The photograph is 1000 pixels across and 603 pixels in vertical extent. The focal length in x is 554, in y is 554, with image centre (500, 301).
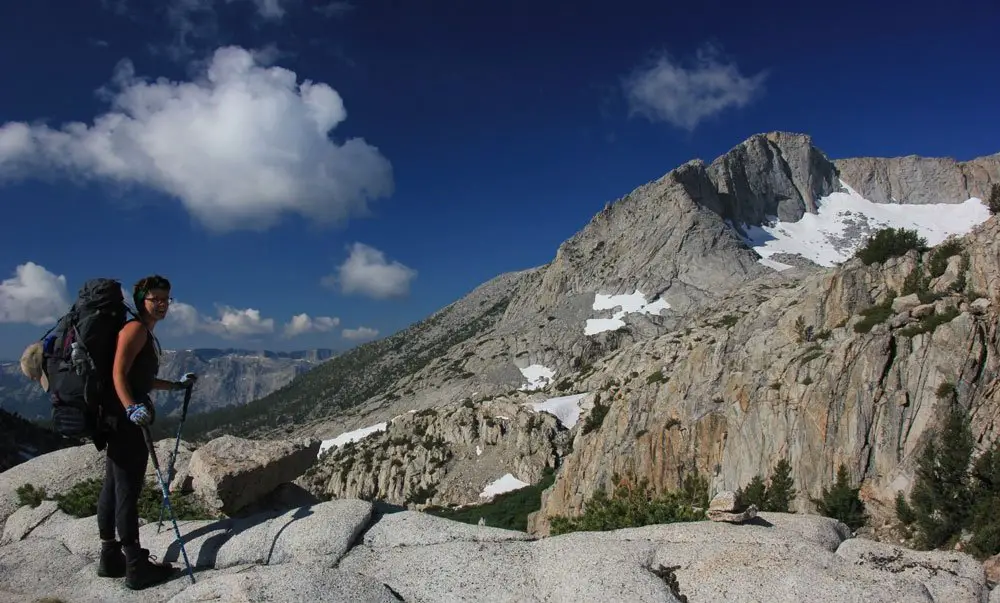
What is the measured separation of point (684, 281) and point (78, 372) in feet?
489

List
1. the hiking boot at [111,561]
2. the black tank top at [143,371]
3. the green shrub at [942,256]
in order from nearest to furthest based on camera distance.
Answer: the black tank top at [143,371]
the hiking boot at [111,561]
the green shrub at [942,256]

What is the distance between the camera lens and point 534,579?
26.5 ft

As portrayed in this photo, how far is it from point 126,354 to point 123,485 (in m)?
2.11

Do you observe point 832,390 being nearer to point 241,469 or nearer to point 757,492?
point 757,492

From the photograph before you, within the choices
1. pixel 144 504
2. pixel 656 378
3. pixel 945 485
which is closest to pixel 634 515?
pixel 144 504

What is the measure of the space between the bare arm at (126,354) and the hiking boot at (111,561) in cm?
242

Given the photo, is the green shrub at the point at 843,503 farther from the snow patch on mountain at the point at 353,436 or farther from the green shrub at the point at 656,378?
the snow patch on mountain at the point at 353,436

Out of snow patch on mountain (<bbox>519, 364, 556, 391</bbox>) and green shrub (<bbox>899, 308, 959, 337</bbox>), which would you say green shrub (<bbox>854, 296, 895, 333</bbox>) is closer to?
green shrub (<bbox>899, 308, 959, 337</bbox>)

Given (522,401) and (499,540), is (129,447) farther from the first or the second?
(522,401)

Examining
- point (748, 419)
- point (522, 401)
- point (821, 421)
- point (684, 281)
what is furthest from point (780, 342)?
point (684, 281)

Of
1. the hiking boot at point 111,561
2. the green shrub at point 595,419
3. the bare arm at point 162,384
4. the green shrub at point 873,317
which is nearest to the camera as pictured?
the hiking boot at point 111,561

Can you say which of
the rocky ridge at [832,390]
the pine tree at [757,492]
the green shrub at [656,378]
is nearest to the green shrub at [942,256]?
the rocky ridge at [832,390]

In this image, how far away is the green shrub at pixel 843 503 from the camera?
20359 mm

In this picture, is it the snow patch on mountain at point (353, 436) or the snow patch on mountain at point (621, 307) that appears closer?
the snow patch on mountain at point (353, 436)
